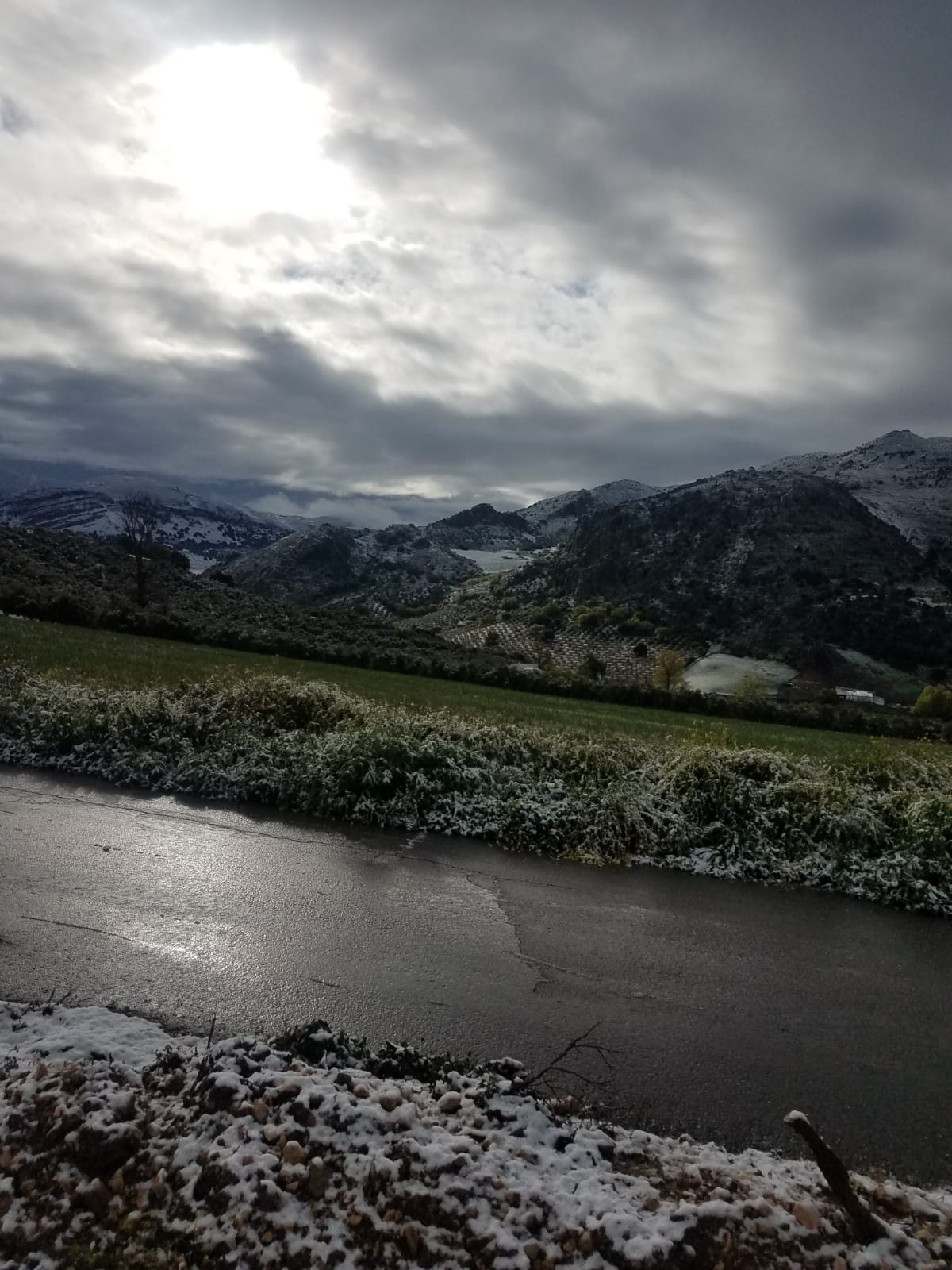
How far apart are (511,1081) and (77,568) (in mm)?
61479

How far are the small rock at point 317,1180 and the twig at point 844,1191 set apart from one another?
2.36 m

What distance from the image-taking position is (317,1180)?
3791 mm

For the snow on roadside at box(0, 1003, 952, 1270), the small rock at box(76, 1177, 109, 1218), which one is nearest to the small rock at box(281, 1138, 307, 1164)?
the snow on roadside at box(0, 1003, 952, 1270)

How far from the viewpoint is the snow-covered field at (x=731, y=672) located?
115938mm

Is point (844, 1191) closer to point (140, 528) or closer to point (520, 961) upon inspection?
point (520, 961)

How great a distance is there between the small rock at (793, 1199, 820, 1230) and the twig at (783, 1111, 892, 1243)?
14 centimetres

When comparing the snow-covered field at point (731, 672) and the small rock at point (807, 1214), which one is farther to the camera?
the snow-covered field at point (731, 672)

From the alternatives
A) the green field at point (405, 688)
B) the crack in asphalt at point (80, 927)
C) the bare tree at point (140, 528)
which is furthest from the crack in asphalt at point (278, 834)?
the bare tree at point (140, 528)

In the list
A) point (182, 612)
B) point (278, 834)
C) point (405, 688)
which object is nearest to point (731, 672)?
point (182, 612)

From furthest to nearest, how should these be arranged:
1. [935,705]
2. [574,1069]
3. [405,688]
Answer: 1. [935,705]
2. [405,688]
3. [574,1069]

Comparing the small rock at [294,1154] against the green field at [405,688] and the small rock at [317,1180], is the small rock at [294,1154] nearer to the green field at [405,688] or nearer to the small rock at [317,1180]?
the small rock at [317,1180]

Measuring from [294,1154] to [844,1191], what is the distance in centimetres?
273

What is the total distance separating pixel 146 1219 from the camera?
11.7ft

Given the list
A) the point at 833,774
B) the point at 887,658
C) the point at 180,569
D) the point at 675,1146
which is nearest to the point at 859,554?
the point at 887,658
